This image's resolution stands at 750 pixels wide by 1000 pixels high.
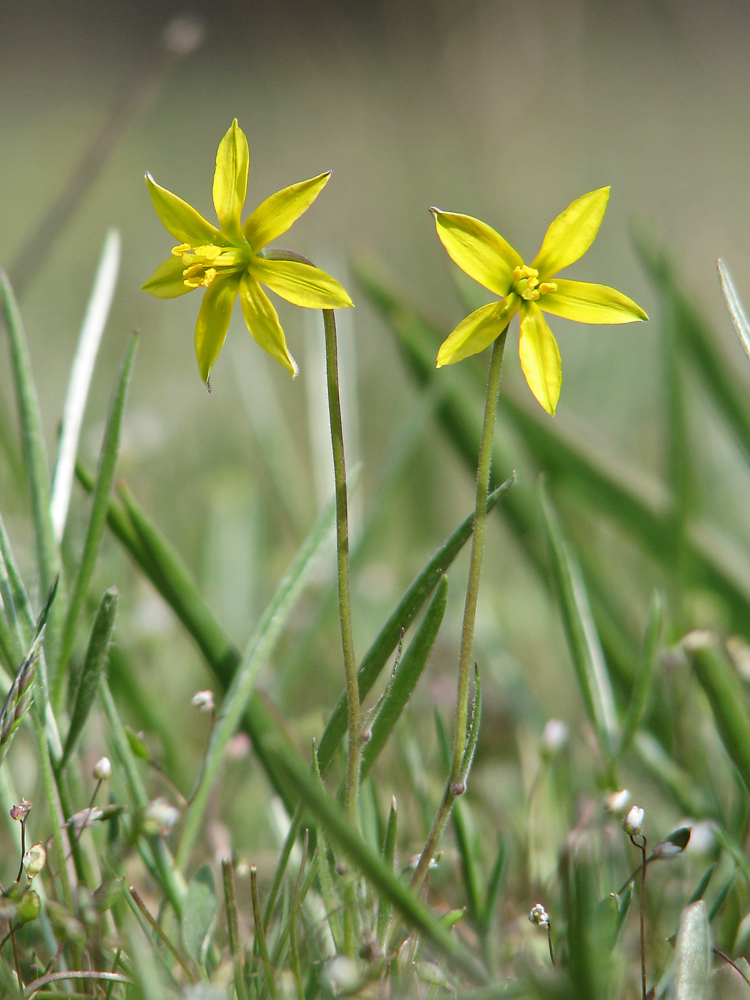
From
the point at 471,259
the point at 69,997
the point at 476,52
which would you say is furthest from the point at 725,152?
the point at 69,997

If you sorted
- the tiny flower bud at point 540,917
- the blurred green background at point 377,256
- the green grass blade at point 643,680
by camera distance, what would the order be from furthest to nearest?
the blurred green background at point 377,256 → the green grass blade at point 643,680 → the tiny flower bud at point 540,917

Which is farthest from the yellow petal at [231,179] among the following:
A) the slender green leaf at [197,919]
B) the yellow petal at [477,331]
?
the slender green leaf at [197,919]

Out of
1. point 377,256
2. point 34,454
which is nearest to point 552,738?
point 34,454

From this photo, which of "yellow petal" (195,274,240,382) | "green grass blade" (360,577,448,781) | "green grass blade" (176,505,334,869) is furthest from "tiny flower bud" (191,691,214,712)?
"yellow petal" (195,274,240,382)

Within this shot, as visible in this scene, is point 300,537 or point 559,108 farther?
point 559,108

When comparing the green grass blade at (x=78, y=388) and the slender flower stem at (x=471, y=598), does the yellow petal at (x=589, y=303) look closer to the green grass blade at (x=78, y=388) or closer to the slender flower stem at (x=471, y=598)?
the slender flower stem at (x=471, y=598)

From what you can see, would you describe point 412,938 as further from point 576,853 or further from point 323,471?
point 323,471
